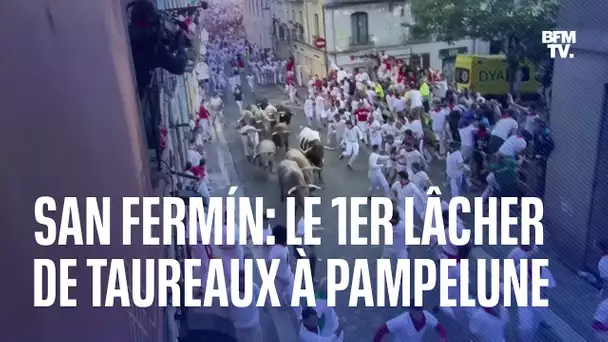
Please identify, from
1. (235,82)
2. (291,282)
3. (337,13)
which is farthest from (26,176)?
(235,82)

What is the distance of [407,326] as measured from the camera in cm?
274

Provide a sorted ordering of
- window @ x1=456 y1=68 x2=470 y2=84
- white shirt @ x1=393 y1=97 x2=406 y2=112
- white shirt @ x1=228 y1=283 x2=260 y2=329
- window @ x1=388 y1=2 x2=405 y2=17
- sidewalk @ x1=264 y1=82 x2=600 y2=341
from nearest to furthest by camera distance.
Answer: sidewalk @ x1=264 y1=82 x2=600 y2=341
white shirt @ x1=228 y1=283 x2=260 y2=329
window @ x1=388 y1=2 x2=405 y2=17
white shirt @ x1=393 y1=97 x2=406 y2=112
window @ x1=456 y1=68 x2=470 y2=84

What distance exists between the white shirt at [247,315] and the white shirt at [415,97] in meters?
3.29

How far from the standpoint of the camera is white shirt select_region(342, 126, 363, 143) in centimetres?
606

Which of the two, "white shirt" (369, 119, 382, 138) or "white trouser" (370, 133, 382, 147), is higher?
"white shirt" (369, 119, 382, 138)

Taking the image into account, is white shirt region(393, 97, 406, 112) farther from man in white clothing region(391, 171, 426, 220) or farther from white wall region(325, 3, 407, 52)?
man in white clothing region(391, 171, 426, 220)

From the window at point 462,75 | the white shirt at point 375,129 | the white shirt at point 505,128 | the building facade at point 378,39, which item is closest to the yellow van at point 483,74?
the window at point 462,75

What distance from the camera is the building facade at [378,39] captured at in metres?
5.98

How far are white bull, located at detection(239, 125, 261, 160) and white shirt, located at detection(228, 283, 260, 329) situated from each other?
10.4ft

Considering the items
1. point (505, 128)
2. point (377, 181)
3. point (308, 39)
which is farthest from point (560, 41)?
point (308, 39)

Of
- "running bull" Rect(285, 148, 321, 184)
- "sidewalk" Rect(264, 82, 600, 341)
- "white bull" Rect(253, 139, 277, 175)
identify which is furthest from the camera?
"white bull" Rect(253, 139, 277, 175)

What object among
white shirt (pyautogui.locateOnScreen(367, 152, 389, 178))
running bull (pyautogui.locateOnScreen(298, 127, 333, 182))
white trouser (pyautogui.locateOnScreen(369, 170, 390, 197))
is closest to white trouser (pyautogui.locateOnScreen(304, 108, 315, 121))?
running bull (pyautogui.locateOnScreen(298, 127, 333, 182))

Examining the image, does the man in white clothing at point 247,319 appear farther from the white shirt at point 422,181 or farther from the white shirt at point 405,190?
the white shirt at point 422,181

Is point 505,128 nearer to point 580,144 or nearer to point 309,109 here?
point 580,144
